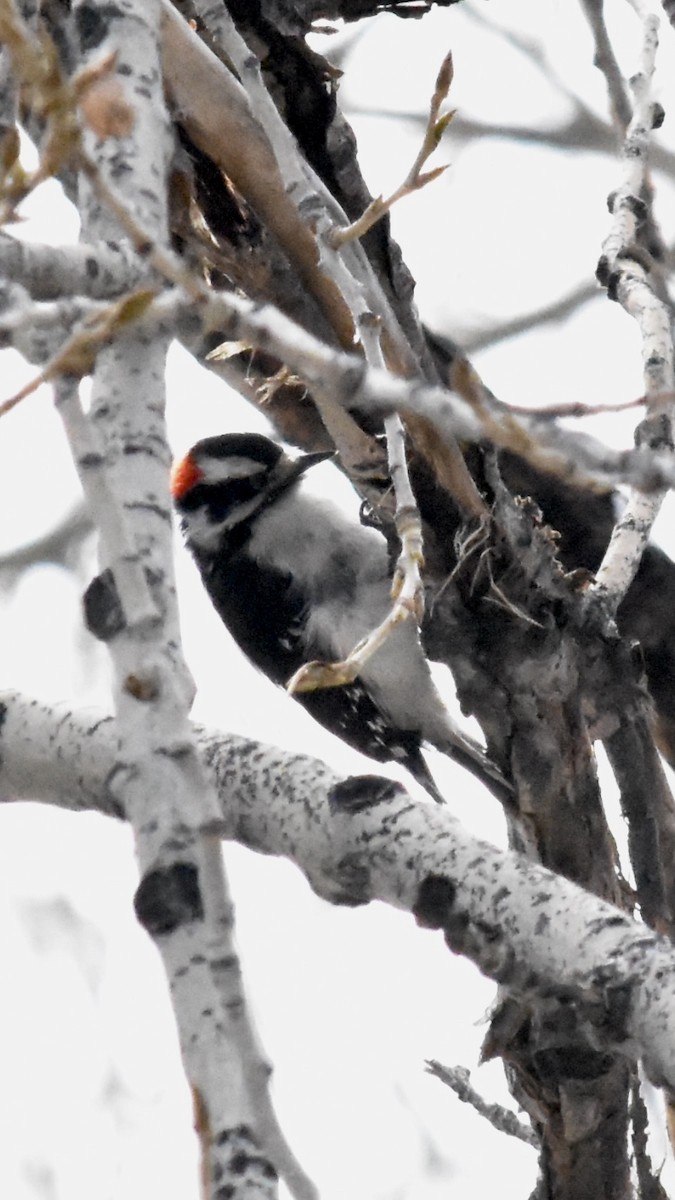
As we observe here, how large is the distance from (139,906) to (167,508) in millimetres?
461

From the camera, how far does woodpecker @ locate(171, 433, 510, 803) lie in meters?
5.16

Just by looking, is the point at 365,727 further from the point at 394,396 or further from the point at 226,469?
the point at 394,396

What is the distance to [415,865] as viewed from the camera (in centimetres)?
245

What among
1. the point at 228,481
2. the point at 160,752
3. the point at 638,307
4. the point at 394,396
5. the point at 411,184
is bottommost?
the point at 160,752

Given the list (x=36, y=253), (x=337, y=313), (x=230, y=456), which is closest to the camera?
(x=36, y=253)

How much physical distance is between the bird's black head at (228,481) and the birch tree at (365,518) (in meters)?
0.82

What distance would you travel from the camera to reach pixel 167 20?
9.49 ft

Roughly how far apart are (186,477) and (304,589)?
65 cm

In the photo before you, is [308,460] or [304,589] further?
[304,589]

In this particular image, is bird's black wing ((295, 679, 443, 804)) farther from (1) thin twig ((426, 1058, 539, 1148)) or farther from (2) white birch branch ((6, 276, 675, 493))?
(2) white birch branch ((6, 276, 675, 493))

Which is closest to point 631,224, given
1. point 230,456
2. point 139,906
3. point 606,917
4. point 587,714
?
point 587,714

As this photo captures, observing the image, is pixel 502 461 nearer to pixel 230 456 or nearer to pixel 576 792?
pixel 576 792

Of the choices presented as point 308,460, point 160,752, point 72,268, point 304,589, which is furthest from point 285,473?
point 160,752

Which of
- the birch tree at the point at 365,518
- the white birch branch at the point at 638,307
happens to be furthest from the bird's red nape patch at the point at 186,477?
the white birch branch at the point at 638,307
